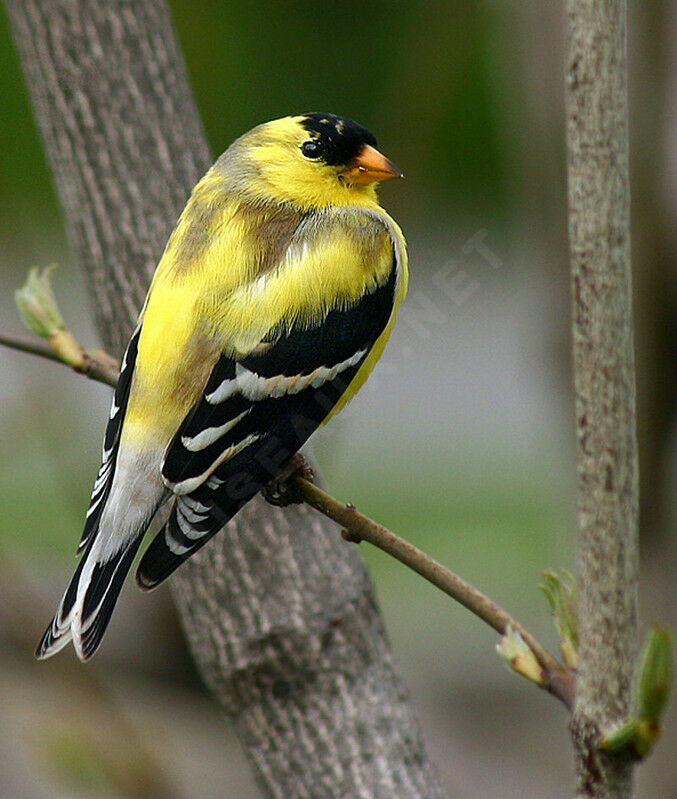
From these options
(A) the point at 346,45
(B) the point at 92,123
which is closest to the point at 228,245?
(B) the point at 92,123

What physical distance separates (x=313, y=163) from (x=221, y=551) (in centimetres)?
65

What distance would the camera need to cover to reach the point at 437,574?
3.35 feet

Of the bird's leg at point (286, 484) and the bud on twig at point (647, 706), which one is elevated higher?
the bud on twig at point (647, 706)

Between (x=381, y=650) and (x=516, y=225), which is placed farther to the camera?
(x=516, y=225)

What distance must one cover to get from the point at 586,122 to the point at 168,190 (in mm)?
1062

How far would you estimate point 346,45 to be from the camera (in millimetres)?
3443

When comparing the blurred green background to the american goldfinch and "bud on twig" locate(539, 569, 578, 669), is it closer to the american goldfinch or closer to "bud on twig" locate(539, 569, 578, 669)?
the american goldfinch

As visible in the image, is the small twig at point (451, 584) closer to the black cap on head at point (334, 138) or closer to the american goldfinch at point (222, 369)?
the american goldfinch at point (222, 369)

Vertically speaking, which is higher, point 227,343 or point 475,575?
point 227,343

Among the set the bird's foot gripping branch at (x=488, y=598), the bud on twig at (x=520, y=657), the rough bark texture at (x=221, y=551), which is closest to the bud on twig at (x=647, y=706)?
the bird's foot gripping branch at (x=488, y=598)

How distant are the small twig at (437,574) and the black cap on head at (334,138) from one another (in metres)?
0.63

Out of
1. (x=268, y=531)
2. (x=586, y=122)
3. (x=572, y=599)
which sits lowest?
(x=268, y=531)

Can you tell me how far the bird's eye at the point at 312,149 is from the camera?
1809 millimetres

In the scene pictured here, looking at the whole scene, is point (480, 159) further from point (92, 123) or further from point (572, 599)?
point (572, 599)
